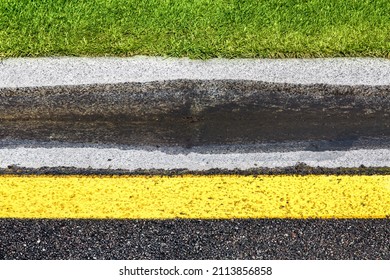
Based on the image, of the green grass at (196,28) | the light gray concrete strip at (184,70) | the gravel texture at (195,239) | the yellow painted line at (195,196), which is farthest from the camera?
the green grass at (196,28)

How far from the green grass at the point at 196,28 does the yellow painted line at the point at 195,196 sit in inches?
39.5

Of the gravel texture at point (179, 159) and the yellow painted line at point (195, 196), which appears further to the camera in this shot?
the gravel texture at point (179, 159)

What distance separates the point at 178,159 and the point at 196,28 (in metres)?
1.05

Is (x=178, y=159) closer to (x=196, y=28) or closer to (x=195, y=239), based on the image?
(x=195, y=239)

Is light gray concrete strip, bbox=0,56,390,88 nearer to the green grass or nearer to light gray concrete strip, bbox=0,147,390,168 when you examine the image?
the green grass

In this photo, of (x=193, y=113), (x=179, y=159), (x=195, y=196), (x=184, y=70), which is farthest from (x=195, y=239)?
(x=184, y=70)

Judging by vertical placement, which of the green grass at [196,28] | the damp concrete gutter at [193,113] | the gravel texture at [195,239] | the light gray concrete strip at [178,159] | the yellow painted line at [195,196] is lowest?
the gravel texture at [195,239]

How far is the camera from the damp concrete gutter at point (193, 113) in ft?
12.0

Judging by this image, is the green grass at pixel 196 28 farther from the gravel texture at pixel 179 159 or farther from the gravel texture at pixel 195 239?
the gravel texture at pixel 195 239

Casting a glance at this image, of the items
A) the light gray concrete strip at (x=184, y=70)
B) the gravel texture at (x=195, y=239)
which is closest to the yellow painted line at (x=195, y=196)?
the gravel texture at (x=195, y=239)

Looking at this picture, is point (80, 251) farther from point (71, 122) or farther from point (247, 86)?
point (247, 86)

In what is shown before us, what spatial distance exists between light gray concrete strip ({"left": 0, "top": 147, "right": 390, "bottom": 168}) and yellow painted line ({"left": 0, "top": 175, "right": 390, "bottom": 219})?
0.09 m

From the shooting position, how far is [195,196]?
135 inches
